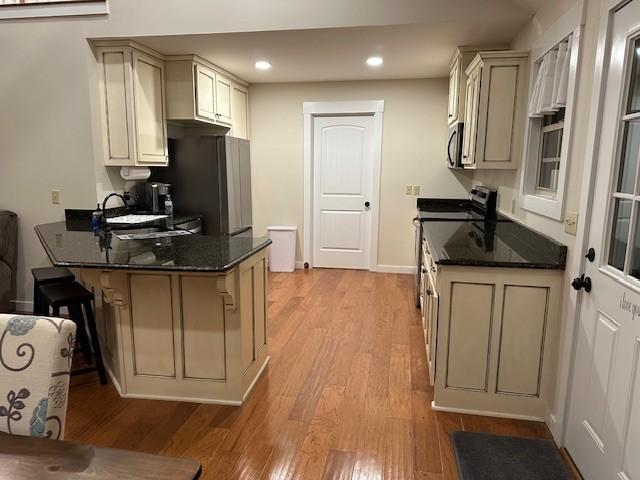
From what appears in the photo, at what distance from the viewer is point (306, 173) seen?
5.48 m

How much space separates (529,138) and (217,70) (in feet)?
10.0

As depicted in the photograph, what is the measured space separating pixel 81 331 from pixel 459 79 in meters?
3.48

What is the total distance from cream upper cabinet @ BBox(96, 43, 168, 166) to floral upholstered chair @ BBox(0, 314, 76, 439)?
9.31ft

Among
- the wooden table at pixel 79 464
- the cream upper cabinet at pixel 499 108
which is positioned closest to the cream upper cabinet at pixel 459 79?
the cream upper cabinet at pixel 499 108

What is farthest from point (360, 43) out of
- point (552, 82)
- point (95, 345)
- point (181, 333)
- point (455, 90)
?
point (95, 345)

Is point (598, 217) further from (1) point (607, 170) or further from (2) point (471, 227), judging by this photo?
(2) point (471, 227)

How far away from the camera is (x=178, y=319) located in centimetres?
239

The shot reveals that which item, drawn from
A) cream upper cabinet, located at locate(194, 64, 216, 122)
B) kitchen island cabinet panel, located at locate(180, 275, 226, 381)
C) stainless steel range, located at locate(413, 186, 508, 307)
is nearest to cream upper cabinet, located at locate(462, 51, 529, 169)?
stainless steel range, located at locate(413, 186, 508, 307)

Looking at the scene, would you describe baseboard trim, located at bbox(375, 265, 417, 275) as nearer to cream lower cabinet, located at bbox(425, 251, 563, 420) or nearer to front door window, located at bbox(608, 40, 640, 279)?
cream lower cabinet, located at bbox(425, 251, 563, 420)

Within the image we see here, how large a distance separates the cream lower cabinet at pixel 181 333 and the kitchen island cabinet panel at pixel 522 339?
1.41 meters

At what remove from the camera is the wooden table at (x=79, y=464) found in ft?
2.76

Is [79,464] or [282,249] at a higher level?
[79,464]

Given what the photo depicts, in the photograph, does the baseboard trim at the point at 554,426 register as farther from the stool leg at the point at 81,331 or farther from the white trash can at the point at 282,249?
the white trash can at the point at 282,249

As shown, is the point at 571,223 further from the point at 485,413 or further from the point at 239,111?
the point at 239,111
